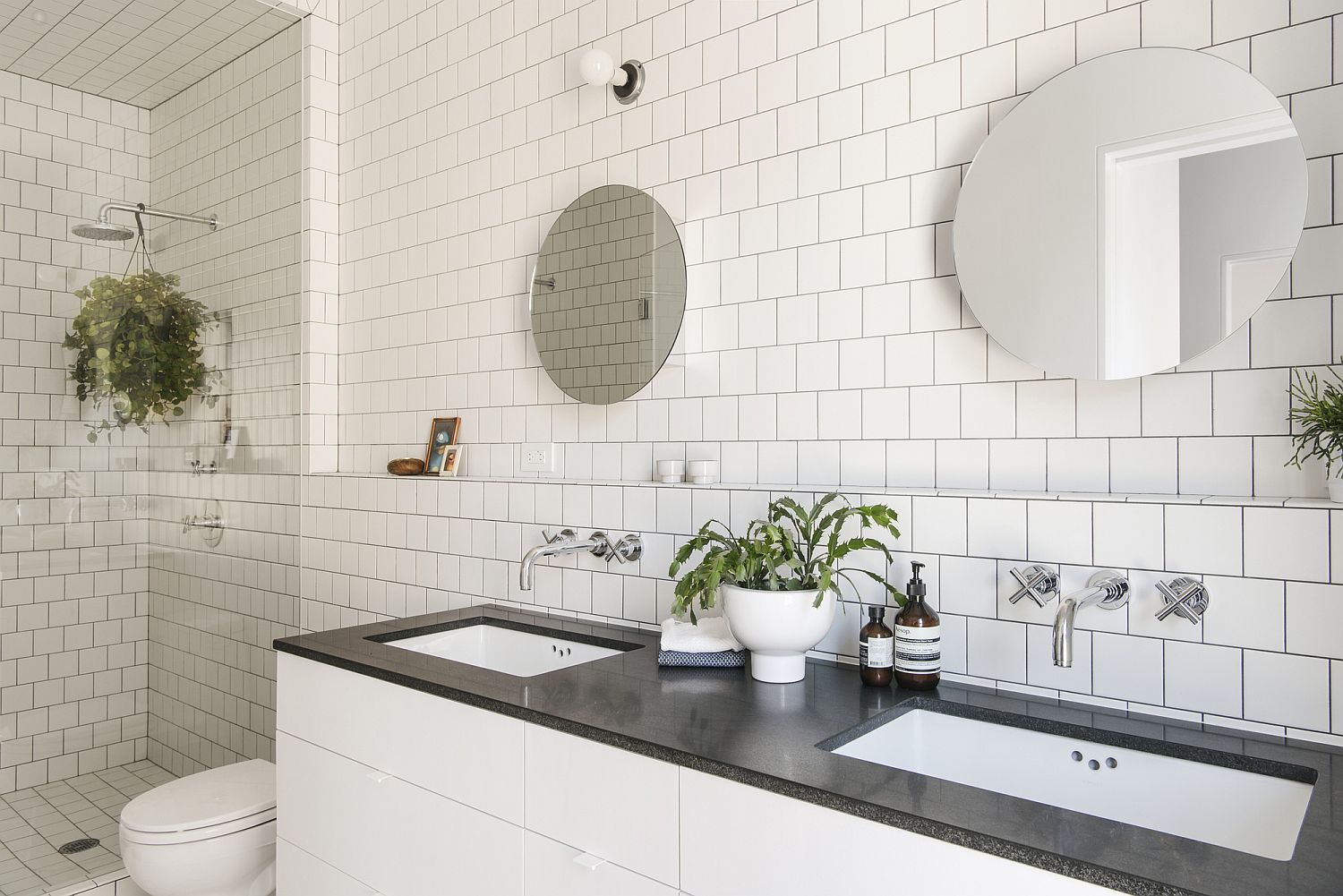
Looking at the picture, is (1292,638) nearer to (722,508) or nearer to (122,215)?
(722,508)

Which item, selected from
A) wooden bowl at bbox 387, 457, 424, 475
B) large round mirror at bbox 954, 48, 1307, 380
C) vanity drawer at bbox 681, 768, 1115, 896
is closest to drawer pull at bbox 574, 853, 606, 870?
vanity drawer at bbox 681, 768, 1115, 896

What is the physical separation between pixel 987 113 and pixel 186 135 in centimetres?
259

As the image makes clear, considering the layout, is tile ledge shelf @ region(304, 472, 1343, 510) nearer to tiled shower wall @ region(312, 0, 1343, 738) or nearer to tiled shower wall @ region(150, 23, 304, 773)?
tiled shower wall @ region(312, 0, 1343, 738)

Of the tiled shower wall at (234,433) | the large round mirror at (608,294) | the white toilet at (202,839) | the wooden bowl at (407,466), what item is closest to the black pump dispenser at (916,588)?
the large round mirror at (608,294)

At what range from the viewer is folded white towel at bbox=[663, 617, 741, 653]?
1768 mm

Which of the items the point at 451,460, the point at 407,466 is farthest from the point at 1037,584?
the point at 407,466

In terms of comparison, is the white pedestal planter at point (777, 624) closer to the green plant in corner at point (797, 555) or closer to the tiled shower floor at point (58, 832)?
the green plant in corner at point (797, 555)

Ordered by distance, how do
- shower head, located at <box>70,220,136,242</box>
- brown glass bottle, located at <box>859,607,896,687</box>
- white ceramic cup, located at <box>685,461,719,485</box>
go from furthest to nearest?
shower head, located at <box>70,220,136,242</box>, white ceramic cup, located at <box>685,461,719,485</box>, brown glass bottle, located at <box>859,607,896,687</box>

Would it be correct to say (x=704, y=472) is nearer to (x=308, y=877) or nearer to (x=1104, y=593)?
(x=1104, y=593)

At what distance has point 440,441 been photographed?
2838 mm

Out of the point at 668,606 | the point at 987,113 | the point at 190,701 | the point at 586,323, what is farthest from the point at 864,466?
the point at 190,701

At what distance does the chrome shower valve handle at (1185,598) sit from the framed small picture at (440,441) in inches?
80.2

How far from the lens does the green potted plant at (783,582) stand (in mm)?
1604

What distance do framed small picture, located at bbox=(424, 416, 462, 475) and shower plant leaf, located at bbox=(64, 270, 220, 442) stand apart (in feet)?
2.81
